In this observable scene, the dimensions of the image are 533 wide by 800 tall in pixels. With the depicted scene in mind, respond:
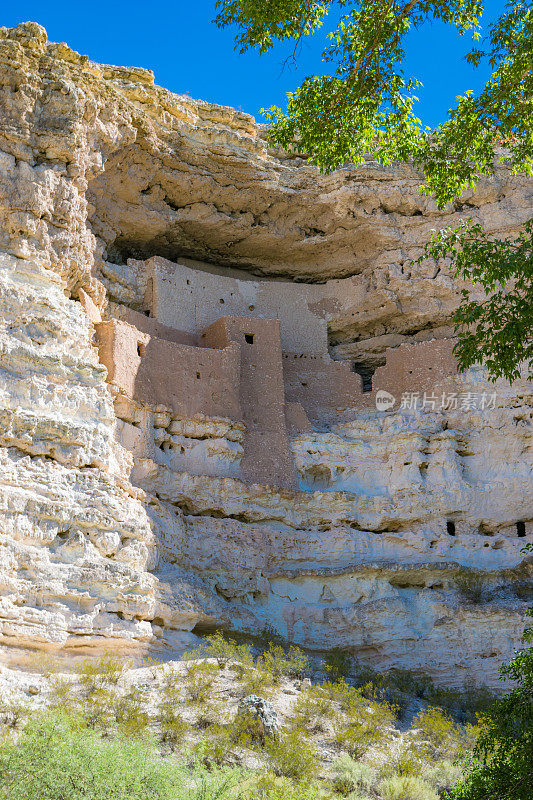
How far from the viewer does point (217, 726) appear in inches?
437

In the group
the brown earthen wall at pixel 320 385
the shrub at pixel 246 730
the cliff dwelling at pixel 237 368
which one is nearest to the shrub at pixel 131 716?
the shrub at pixel 246 730

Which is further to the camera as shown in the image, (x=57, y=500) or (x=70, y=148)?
(x=70, y=148)

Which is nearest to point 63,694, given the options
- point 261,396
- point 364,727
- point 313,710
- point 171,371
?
point 313,710

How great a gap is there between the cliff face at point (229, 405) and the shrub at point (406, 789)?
4.03 m

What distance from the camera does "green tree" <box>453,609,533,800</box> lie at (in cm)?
650

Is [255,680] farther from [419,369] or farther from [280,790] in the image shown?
[419,369]

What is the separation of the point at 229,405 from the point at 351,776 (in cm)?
811

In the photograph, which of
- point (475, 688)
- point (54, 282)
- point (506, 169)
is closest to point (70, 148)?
point (54, 282)

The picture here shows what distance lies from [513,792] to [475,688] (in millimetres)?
8223

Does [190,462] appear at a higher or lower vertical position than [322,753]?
higher

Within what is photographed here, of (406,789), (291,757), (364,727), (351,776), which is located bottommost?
(406,789)

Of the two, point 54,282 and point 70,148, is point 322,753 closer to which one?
point 54,282

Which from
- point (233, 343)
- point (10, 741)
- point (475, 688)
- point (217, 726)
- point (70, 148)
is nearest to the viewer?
point (10, 741)

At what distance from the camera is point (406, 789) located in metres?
10.2
